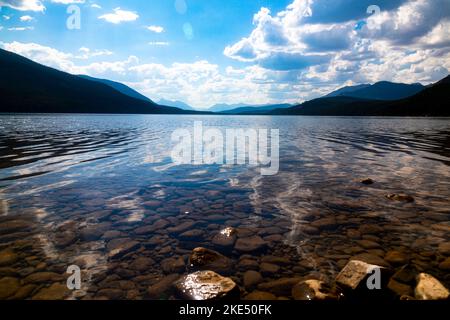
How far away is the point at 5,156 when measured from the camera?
22.5 metres

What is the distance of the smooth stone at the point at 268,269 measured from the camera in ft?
22.4

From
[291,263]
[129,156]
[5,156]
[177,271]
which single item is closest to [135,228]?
[177,271]

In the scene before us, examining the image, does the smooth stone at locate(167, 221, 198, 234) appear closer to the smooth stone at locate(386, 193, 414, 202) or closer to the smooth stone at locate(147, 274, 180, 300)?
the smooth stone at locate(147, 274, 180, 300)

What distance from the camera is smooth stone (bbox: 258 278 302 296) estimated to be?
6039mm

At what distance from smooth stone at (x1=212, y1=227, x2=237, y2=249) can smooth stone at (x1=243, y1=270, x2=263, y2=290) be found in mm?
1502

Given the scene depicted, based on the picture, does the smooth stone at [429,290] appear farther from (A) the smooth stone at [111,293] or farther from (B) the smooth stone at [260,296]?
(A) the smooth stone at [111,293]

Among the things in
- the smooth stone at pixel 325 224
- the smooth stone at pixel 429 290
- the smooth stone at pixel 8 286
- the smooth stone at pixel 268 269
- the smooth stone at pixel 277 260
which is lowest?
the smooth stone at pixel 268 269

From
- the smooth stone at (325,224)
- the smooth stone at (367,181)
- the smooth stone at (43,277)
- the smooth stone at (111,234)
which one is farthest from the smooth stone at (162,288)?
the smooth stone at (367,181)

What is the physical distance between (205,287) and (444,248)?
23.1 ft

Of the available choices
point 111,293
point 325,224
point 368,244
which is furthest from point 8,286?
point 368,244

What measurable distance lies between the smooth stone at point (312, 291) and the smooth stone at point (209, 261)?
180 centimetres

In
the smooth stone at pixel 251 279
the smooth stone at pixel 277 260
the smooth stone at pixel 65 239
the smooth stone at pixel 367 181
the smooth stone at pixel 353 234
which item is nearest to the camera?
the smooth stone at pixel 251 279
